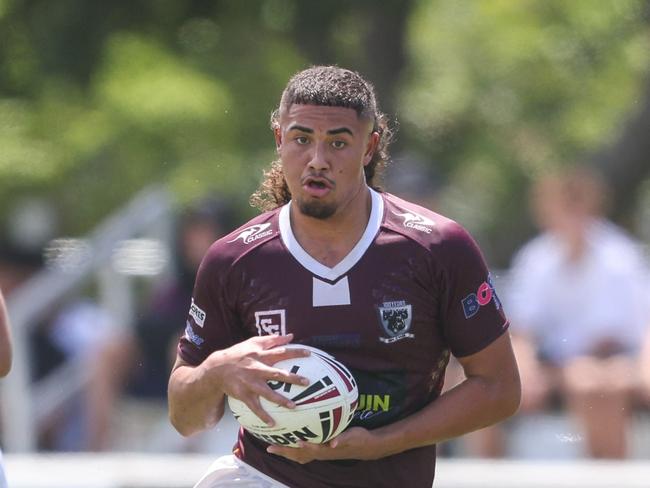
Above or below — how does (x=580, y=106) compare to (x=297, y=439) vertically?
above

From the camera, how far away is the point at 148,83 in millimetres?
15305

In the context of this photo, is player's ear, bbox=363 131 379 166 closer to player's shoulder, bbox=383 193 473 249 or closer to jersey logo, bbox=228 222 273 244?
player's shoulder, bbox=383 193 473 249

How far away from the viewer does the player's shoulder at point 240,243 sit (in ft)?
15.1

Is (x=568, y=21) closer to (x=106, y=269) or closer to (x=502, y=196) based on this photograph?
(x=502, y=196)

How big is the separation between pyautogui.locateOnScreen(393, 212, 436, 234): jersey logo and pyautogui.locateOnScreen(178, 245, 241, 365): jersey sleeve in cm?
60

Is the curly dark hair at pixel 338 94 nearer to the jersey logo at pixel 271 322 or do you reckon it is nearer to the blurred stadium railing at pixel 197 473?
the jersey logo at pixel 271 322

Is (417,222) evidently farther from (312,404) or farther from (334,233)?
(312,404)

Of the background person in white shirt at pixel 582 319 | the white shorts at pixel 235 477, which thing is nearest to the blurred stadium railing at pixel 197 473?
the background person in white shirt at pixel 582 319

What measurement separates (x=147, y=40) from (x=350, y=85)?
7612 millimetres

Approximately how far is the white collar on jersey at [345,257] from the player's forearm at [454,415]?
515mm

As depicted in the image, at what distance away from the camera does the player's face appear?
4.44 meters

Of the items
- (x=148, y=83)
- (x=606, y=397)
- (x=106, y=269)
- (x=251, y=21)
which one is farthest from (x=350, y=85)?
(x=148, y=83)

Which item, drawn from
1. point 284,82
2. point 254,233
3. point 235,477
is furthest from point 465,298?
point 284,82

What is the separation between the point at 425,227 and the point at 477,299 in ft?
0.94
